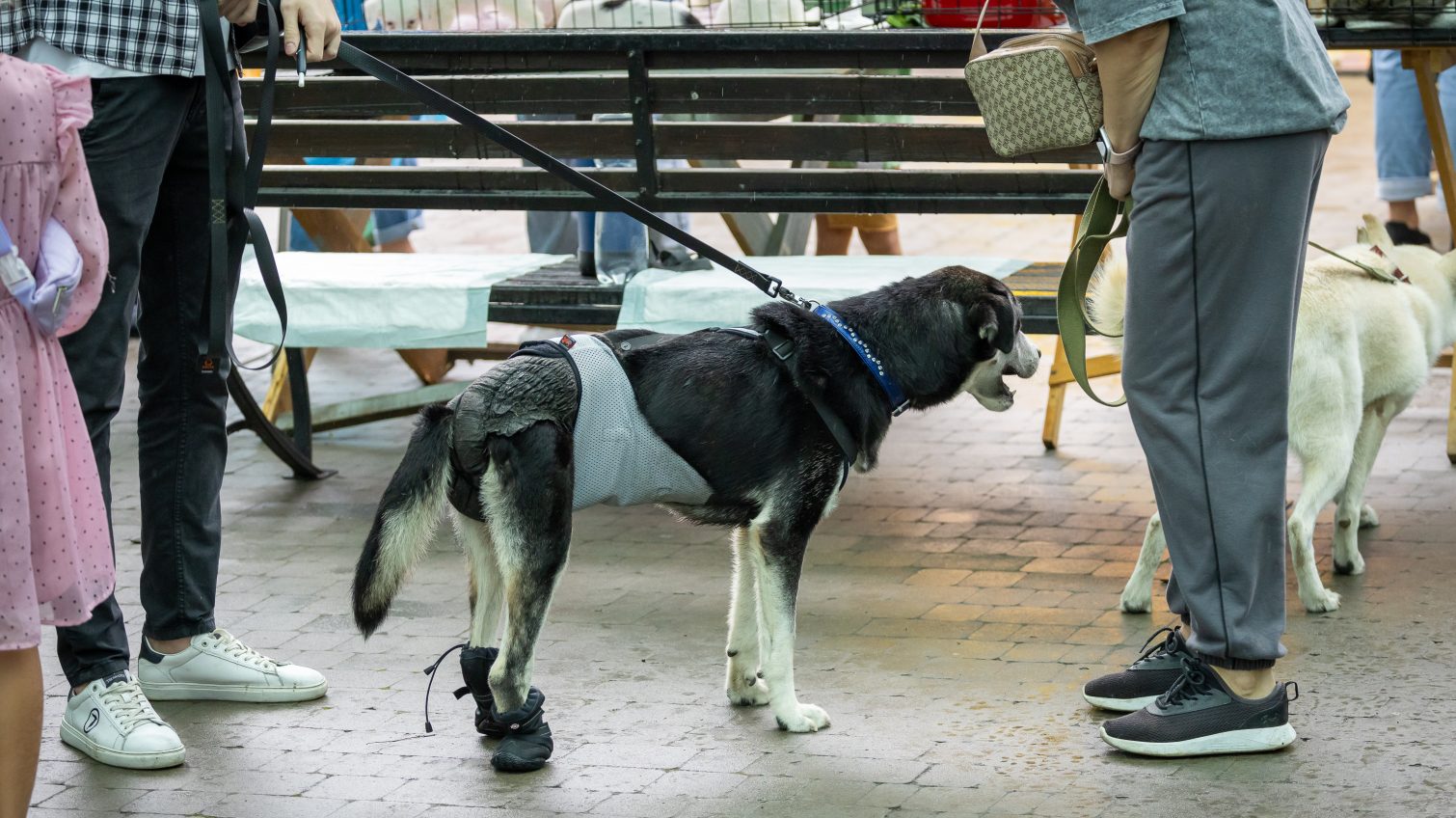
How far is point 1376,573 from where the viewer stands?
5.43 m

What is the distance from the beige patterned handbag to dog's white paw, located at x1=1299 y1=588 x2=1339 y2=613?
1.74m

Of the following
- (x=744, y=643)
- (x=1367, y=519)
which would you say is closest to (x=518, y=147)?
(x=744, y=643)

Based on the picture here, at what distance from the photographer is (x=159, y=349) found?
455cm

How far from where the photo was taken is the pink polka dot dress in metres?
3.34

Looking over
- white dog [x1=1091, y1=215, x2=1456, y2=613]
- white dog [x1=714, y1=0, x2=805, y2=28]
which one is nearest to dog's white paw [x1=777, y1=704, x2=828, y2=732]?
white dog [x1=1091, y1=215, x2=1456, y2=613]

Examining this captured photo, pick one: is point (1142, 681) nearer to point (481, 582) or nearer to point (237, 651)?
point (481, 582)

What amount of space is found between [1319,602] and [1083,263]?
142 centimetres

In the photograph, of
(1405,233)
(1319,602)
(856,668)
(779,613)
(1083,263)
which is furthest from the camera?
(1405,233)

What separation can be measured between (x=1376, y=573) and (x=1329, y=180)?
905 centimetres

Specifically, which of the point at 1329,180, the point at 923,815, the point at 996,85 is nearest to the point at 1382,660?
the point at 923,815

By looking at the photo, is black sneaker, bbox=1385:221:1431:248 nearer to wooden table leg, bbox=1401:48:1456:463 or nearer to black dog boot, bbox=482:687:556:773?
wooden table leg, bbox=1401:48:1456:463

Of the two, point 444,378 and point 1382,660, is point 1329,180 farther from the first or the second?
point 1382,660

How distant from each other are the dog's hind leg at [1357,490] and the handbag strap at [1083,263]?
4.35 feet

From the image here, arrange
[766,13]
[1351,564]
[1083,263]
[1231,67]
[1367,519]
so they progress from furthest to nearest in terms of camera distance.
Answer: [766,13] → [1367,519] → [1351,564] → [1083,263] → [1231,67]
